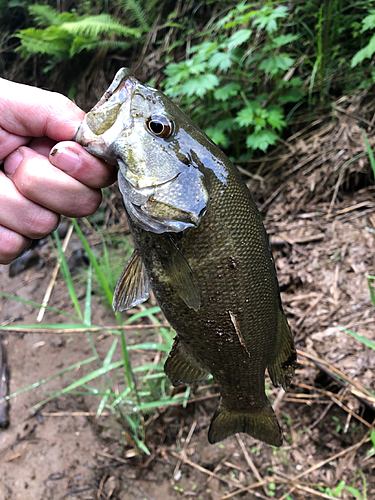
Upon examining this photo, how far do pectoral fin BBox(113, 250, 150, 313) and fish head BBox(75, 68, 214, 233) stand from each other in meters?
0.20

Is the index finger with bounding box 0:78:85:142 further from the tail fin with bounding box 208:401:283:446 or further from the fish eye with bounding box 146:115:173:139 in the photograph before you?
the tail fin with bounding box 208:401:283:446

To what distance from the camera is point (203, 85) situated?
8.42 ft

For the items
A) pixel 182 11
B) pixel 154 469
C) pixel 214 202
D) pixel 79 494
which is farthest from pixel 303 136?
pixel 79 494

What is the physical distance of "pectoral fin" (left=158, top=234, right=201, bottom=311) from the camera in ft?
3.41

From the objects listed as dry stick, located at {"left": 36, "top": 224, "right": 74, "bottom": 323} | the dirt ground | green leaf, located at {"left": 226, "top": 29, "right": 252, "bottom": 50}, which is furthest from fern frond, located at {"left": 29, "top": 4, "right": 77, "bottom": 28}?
the dirt ground

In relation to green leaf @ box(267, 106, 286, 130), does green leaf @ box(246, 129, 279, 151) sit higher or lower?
lower

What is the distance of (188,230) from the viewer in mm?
1035

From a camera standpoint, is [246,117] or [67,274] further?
[246,117]

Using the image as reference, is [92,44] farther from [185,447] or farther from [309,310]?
[185,447]

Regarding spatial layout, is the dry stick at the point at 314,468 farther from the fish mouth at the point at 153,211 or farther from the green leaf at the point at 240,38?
the green leaf at the point at 240,38

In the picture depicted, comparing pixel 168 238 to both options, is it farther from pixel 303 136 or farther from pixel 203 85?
pixel 303 136

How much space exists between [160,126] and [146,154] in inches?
4.2

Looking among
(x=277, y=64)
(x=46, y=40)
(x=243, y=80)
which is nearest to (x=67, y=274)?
(x=277, y=64)

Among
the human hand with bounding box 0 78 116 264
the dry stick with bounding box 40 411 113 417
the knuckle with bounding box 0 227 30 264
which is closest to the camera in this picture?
the human hand with bounding box 0 78 116 264
